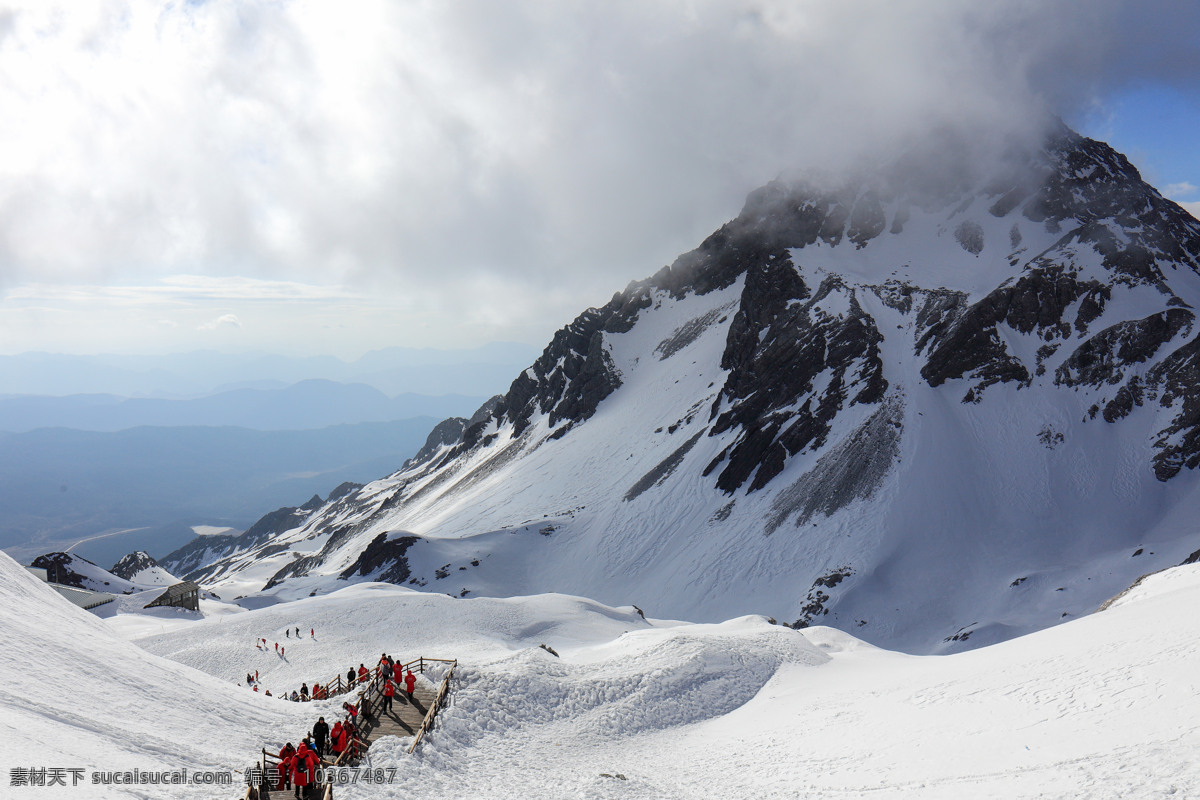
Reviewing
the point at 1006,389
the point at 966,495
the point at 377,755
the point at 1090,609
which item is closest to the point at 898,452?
the point at 966,495

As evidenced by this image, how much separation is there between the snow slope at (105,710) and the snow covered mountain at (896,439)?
49.5m

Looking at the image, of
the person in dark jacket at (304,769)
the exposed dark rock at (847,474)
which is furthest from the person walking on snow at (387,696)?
the exposed dark rock at (847,474)

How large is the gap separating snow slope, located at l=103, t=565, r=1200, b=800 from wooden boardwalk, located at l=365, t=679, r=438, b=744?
2.62ft

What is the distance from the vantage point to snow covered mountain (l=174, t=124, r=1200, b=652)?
62.5m

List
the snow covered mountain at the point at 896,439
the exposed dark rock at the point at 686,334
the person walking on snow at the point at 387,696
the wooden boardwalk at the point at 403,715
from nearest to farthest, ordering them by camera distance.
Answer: the wooden boardwalk at the point at 403,715 → the person walking on snow at the point at 387,696 → the snow covered mountain at the point at 896,439 → the exposed dark rock at the point at 686,334

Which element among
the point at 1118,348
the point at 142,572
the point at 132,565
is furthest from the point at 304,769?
the point at 132,565

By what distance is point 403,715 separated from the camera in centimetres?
2150

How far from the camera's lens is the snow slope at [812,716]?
52.0ft

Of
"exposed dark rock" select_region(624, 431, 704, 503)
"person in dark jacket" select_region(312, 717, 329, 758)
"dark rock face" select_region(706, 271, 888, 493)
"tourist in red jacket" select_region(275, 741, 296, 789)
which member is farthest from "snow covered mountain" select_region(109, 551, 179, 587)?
"tourist in red jacket" select_region(275, 741, 296, 789)

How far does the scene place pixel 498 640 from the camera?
40.7 meters

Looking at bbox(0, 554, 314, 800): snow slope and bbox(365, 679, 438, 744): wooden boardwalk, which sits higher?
bbox(0, 554, 314, 800): snow slope

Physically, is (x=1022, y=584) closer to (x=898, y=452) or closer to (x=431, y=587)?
(x=898, y=452)

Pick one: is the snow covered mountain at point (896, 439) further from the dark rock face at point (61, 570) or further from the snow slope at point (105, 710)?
the snow slope at point (105, 710)

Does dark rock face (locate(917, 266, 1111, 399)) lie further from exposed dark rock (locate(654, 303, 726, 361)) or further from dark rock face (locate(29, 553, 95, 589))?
dark rock face (locate(29, 553, 95, 589))
